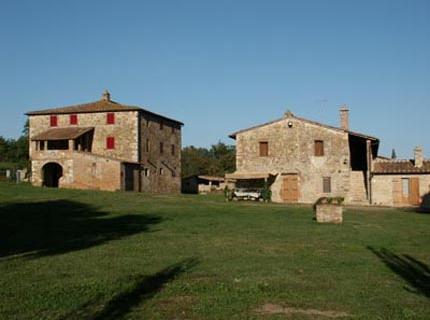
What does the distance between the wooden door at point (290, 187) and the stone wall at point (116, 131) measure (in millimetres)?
12921

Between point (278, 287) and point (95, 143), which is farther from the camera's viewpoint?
point (95, 143)

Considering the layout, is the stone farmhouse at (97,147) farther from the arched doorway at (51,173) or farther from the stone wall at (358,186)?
the stone wall at (358,186)

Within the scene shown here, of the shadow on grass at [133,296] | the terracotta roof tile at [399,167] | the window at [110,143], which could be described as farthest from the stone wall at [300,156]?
the shadow on grass at [133,296]

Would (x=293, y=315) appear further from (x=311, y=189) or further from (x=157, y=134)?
(x=157, y=134)

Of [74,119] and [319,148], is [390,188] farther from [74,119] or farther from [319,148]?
[74,119]

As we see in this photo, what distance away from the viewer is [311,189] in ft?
140

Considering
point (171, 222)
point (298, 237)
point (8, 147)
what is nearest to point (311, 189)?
point (171, 222)

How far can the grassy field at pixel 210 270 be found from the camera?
7.32m

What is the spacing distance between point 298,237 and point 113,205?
46.5ft

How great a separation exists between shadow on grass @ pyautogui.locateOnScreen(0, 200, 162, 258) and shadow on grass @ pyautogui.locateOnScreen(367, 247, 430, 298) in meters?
6.88

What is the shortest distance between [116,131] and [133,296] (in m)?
41.5

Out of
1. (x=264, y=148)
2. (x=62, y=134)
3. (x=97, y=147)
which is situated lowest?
(x=264, y=148)

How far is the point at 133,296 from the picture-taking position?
7984mm

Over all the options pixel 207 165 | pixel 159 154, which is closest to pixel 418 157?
pixel 159 154
